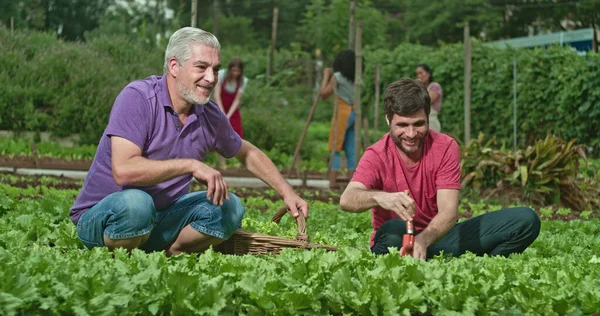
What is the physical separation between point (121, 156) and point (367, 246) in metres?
1.87

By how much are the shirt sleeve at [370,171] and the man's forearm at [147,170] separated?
101 centimetres

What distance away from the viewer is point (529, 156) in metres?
12.4

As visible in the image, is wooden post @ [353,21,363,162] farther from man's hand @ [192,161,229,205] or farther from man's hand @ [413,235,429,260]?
man's hand @ [192,161,229,205]

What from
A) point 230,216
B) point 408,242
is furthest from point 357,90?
point 408,242

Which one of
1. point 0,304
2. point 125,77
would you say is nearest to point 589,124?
point 125,77

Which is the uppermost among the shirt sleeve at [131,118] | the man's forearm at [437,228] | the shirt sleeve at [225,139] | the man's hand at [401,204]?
the shirt sleeve at [131,118]

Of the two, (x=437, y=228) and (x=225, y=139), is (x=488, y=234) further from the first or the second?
(x=225, y=139)

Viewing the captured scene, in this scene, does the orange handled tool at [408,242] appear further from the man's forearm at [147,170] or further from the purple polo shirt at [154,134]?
the purple polo shirt at [154,134]

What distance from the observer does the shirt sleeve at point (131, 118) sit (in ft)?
18.4

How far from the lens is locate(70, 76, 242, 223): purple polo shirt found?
566 cm

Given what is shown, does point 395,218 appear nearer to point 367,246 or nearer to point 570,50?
point 367,246

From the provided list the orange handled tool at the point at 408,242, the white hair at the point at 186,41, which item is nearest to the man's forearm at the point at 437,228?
the orange handled tool at the point at 408,242

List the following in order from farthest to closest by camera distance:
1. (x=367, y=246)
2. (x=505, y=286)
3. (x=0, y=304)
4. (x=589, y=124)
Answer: (x=589, y=124) → (x=367, y=246) → (x=505, y=286) → (x=0, y=304)

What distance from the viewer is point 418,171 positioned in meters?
5.89
